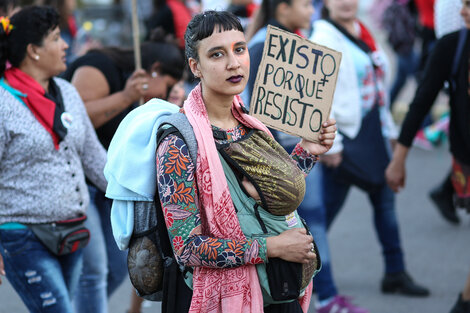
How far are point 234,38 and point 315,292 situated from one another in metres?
2.92

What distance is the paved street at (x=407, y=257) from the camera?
5145mm

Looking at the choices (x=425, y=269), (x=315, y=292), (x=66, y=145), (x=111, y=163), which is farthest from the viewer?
(x=425, y=269)

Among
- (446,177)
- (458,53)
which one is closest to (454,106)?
(458,53)

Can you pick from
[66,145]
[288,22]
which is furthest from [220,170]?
[288,22]

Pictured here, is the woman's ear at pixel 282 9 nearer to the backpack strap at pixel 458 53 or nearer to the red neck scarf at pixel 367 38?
the red neck scarf at pixel 367 38

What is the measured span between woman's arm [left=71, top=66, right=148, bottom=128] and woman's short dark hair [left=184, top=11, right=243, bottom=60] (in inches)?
55.9

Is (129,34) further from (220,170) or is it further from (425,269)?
(220,170)

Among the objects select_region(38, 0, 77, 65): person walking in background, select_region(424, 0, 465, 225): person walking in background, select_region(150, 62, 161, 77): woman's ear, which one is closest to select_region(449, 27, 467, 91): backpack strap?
select_region(150, 62, 161, 77): woman's ear

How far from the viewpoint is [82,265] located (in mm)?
3900

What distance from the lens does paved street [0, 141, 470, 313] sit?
203 inches

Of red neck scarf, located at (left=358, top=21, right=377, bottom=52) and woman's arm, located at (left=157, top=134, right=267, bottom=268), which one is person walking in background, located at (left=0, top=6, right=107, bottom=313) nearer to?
woman's arm, located at (left=157, top=134, right=267, bottom=268)

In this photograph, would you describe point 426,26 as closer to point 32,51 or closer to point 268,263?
point 32,51

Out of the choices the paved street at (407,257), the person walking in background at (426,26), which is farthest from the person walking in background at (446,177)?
the person walking in background at (426,26)

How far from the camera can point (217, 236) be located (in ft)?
8.32
